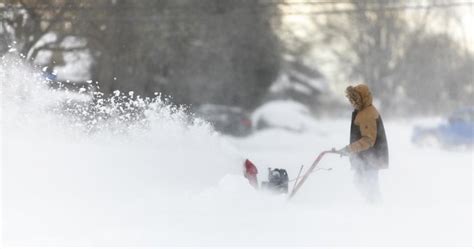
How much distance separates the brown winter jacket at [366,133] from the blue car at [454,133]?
1281cm

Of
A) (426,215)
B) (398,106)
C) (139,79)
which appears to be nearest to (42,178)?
(426,215)

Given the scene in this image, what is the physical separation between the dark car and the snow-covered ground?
1113cm

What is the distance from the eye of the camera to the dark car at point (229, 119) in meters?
21.6

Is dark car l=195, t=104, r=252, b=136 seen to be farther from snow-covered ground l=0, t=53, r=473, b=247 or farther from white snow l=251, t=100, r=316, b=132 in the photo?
snow-covered ground l=0, t=53, r=473, b=247

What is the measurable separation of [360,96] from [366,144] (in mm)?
466

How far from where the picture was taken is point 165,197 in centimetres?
692

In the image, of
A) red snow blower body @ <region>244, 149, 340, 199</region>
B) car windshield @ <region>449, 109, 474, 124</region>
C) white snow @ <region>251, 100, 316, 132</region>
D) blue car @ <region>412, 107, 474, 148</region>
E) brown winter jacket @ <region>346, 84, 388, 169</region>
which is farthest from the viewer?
white snow @ <region>251, 100, 316, 132</region>

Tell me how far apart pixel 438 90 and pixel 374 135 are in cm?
2725

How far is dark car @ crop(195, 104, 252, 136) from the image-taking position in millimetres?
21633

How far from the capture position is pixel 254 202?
6.87 meters

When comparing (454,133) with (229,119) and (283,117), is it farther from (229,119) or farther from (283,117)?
(229,119)

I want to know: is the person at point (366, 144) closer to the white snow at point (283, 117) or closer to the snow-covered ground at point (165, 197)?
the snow-covered ground at point (165, 197)

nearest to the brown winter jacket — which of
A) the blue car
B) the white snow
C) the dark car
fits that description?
the blue car

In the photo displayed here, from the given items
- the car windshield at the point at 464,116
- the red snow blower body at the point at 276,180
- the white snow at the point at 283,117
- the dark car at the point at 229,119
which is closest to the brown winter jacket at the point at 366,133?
the red snow blower body at the point at 276,180
